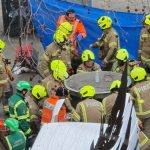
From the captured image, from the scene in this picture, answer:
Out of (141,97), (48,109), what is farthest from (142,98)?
(48,109)

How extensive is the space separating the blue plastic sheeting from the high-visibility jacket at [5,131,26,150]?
5172 mm

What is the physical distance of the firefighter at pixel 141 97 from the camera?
9.08 metres

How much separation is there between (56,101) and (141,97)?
152 centimetres

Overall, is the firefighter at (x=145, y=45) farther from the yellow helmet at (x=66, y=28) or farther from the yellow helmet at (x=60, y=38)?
the yellow helmet at (x=60, y=38)

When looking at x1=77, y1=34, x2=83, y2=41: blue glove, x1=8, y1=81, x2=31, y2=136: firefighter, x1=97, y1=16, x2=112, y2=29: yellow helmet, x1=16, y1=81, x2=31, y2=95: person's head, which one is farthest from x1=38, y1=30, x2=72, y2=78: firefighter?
x1=8, y1=81, x2=31, y2=136: firefighter

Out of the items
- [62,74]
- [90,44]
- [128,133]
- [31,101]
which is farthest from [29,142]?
[90,44]

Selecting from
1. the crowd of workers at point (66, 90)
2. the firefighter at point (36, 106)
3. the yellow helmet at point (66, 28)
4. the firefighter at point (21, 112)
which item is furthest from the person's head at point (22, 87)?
the yellow helmet at point (66, 28)

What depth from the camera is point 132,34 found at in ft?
41.8

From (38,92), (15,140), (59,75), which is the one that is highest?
(59,75)

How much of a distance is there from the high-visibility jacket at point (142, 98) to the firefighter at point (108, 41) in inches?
111

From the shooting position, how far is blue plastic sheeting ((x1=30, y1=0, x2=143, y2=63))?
12766 mm

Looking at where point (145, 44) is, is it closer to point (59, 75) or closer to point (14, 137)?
point (59, 75)

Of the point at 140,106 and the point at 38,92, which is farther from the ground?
the point at 38,92

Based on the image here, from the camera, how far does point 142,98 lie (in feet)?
29.8
